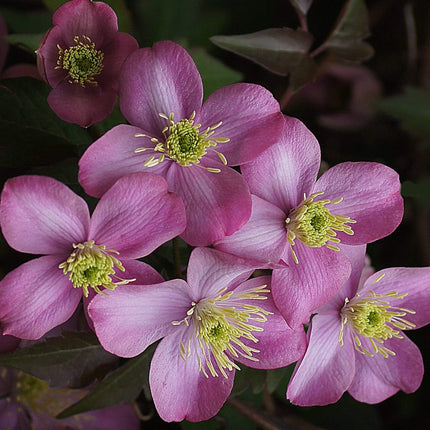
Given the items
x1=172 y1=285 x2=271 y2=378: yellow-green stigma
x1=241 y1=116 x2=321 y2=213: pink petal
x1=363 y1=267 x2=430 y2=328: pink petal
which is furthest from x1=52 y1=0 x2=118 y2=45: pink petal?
x1=363 y1=267 x2=430 y2=328: pink petal

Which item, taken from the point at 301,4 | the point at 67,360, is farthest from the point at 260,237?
the point at 301,4

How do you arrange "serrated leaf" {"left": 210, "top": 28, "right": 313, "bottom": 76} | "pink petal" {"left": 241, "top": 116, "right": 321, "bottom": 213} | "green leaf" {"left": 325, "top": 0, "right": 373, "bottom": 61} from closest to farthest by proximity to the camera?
"pink petal" {"left": 241, "top": 116, "right": 321, "bottom": 213}
"serrated leaf" {"left": 210, "top": 28, "right": 313, "bottom": 76}
"green leaf" {"left": 325, "top": 0, "right": 373, "bottom": 61}

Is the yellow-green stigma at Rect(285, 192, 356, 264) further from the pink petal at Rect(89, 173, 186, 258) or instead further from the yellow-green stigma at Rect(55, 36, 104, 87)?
the yellow-green stigma at Rect(55, 36, 104, 87)

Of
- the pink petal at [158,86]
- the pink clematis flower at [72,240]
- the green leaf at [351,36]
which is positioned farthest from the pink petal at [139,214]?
the green leaf at [351,36]

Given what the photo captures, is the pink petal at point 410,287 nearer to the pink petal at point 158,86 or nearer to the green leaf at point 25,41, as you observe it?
the pink petal at point 158,86

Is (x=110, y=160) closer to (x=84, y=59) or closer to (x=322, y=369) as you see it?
(x=84, y=59)

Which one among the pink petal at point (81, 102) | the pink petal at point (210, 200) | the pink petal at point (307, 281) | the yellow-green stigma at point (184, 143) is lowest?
the pink petal at point (307, 281)
